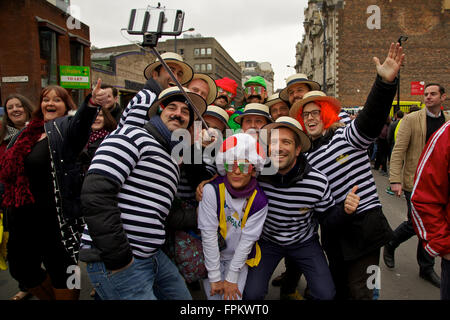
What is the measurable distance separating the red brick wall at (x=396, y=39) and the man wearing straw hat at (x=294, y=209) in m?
28.6

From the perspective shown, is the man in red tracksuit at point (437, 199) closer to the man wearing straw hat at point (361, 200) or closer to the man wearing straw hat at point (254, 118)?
the man wearing straw hat at point (361, 200)

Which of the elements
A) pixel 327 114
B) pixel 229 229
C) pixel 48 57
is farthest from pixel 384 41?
pixel 229 229

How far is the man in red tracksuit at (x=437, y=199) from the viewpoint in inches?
73.7

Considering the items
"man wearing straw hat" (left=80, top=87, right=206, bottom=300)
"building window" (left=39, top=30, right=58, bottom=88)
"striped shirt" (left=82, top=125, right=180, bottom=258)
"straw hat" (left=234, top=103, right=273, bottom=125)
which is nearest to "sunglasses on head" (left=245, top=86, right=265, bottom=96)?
"straw hat" (left=234, top=103, right=273, bottom=125)

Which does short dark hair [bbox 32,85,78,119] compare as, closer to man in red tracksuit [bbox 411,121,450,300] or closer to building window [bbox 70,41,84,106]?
man in red tracksuit [bbox 411,121,450,300]

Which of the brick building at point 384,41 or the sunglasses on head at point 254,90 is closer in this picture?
the sunglasses on head at point 254,90

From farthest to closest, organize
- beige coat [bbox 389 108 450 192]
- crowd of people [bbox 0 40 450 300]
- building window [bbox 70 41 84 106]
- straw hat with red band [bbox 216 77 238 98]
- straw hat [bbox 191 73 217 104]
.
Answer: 1. building window [bbox 70 41 84 106]
2. straw hat with red band [bbox 216 77 238 98]
3. beige coat [bbox 389 108 450 192]
4. straw hat [bbox 191 73 217 104]
5. crowd of people [bbox 0 40 450 300]

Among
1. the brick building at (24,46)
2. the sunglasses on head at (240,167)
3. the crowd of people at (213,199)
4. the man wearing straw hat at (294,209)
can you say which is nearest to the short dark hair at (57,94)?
the crowd of people at (213,199)

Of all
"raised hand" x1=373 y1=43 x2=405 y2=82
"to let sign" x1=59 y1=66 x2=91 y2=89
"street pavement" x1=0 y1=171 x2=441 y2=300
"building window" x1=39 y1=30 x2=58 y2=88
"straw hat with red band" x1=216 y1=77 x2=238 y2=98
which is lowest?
"street pavement" x1=0 y1=171 x2=441 y2=300

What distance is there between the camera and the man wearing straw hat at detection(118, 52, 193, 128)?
8.54ft

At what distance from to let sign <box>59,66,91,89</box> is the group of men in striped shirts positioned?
15.4m

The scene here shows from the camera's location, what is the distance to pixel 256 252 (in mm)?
2617

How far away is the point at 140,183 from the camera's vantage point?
1.90 meters

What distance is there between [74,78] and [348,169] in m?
17.6
